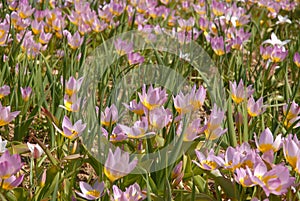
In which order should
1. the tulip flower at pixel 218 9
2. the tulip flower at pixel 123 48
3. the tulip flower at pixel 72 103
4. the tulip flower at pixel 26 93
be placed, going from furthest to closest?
1. the tulip flower at pixel 218 9
2. the tulip flower at pixel 123 48
3. the tulip flower at pixel 26 93
4. the tulip flower at pixel 72 103

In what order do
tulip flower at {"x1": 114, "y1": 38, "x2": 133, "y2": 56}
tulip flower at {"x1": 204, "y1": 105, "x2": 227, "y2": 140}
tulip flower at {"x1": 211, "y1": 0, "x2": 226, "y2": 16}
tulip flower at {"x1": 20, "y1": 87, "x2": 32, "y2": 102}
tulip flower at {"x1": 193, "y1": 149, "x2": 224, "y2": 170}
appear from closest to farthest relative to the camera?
tulip flower at {"x1": 193, "y1": 149, "x2": 224, "y2": 170} < tulip flower at {"x1": 204, "y1": 105, "x2": 227, "y2": 140} < tulip flower at {"x1": 20, "y1": 87, "x2": 32, "y2": 102} < tulip flower at {"x1": 114, "y1": 38, "x2": 133, "y2": 56} < tulip flower at {"x1": 211, "y1": 0, "x2": 226, "y2": 16}

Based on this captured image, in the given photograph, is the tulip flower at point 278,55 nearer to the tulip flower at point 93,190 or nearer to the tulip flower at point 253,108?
the tulip flower at point 253,108

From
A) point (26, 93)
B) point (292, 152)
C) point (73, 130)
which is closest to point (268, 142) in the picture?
point (292, 152)

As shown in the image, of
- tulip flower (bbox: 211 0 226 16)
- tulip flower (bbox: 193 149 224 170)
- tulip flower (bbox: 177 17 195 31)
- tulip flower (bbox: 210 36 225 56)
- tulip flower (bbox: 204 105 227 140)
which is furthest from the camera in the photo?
tulip flower (bbox: 211 0 226 16)

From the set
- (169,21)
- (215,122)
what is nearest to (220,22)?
(169,21)

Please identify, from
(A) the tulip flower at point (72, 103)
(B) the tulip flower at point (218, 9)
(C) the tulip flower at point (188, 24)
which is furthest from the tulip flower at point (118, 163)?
(B) the tulip flower at point (218, 9)

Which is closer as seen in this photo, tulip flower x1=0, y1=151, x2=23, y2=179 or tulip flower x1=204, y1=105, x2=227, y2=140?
tulip flower x1=0, y1=151, x2=23, y2=179

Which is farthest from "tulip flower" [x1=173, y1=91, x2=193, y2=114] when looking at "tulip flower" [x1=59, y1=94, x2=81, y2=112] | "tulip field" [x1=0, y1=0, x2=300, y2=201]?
"tulip flower" [x1=59, y1=94, x2=81, y2=112]

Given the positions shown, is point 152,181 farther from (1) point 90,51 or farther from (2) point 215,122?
(1) point 90,51

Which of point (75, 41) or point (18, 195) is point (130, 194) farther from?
point (75, 41)

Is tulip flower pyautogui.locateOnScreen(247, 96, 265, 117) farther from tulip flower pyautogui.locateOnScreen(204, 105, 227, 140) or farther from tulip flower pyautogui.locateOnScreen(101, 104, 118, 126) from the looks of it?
tulip flower pyautogui.locateOnScreen(101, 104, 118, 126)
